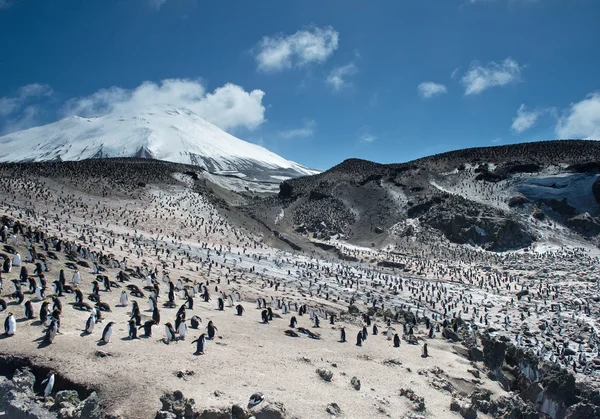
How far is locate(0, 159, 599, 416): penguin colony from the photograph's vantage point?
53.7 feet

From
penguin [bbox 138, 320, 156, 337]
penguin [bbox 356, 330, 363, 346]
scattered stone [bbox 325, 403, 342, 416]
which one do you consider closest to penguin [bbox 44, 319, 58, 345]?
penguin [bbox 138, 320, 156, 337]

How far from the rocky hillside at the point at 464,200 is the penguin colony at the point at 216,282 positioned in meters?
7.39

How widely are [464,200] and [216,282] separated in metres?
57.0

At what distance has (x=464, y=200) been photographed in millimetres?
74938

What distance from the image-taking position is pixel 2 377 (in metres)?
9.58

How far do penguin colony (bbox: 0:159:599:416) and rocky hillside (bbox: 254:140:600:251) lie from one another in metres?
7.39

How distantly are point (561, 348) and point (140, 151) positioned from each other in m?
186

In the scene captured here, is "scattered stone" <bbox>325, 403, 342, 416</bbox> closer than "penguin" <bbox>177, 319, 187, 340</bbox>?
Yes

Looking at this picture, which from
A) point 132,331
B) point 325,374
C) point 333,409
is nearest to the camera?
point 333,409

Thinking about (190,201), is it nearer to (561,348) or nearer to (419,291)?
(419,291)

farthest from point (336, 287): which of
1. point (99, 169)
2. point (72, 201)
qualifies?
point (99, 169)

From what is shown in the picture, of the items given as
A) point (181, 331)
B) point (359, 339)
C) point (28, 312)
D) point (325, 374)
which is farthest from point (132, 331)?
point (359, 339)

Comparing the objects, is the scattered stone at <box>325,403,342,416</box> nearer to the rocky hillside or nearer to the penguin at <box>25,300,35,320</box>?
the penguin at <box>25,300,35,320</box>

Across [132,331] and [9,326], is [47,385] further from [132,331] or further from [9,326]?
[132,331]
